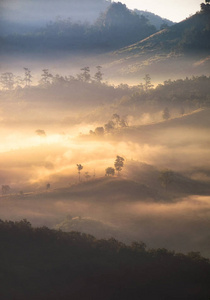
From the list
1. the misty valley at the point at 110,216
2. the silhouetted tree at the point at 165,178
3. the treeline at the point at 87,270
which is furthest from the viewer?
the silhouetted tree at the point at 165,178

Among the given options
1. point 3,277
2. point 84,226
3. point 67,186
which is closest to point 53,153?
point 67,186

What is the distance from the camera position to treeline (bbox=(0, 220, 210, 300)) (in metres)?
49.7

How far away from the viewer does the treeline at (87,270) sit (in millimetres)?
49688

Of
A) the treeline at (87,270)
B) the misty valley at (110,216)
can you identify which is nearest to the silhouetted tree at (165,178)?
the misty valley at (110,216)

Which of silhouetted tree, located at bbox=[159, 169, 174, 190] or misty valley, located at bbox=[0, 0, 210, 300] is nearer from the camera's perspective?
misty valley, located at bbox=[0, 0, 210, 300]

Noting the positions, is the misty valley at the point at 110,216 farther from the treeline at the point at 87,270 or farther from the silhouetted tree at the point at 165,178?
the silhouetted tree at the point at 165,178

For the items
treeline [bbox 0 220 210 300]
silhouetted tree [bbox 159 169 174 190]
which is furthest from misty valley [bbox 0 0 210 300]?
silhouetted tree [bbox 159 169 174 190]

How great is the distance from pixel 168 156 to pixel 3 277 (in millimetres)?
126350

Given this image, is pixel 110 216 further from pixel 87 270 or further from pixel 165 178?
pixel 87 270

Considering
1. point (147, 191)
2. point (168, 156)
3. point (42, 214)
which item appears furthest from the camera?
point (168, 156)

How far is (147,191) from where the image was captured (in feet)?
389

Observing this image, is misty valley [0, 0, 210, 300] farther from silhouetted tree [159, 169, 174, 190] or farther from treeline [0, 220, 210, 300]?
silhouetted tree [159, 169, 174, 190]

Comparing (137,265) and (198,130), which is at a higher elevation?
(198,130)

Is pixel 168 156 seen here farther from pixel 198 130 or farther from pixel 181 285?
pixel 181 285
